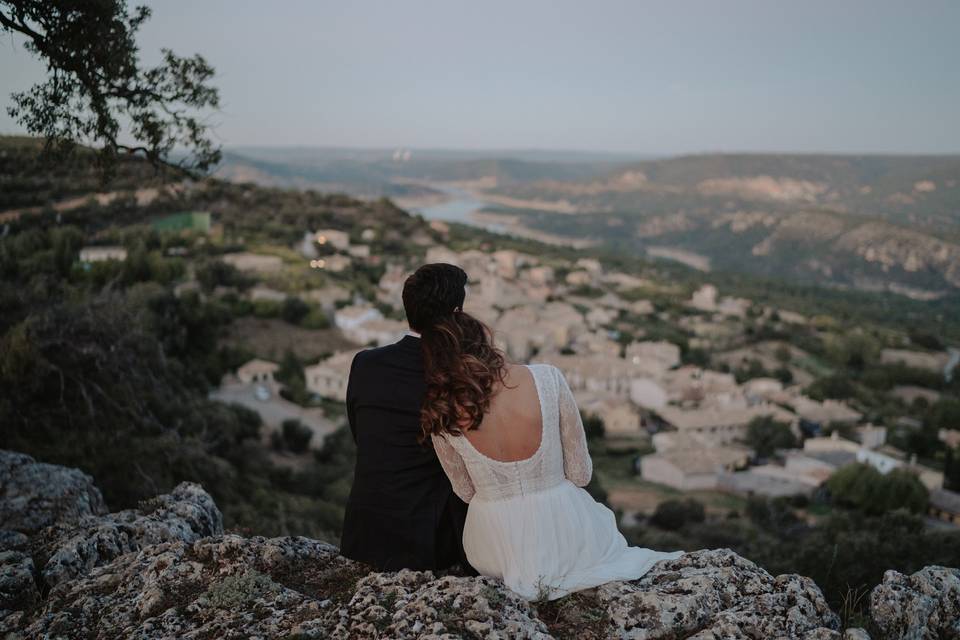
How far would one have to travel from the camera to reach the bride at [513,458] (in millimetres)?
2623

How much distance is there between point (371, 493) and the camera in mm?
2875

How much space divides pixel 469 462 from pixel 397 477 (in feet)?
1.09

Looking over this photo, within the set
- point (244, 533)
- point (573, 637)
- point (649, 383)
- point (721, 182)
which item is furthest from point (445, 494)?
point (721, 182)

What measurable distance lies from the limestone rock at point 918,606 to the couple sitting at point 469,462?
966 millimetres

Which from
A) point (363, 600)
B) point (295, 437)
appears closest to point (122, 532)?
point (363, 600)

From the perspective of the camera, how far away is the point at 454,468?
2.78m

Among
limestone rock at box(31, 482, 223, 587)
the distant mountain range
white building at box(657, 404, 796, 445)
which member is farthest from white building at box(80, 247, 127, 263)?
limestone rock at box(31, 482, 223, 587)

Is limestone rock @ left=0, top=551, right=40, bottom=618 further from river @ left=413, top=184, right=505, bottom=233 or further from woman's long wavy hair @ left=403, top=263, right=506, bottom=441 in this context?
river @ left=413, top=184, right=505, bottom=233

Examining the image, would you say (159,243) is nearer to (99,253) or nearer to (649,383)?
(99,253)

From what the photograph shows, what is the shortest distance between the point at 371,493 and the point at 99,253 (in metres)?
28.3

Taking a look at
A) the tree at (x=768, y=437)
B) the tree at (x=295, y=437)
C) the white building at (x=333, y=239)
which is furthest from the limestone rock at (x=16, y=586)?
the white building at (x=333, y=239)

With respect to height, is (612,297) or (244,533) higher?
(244,533)

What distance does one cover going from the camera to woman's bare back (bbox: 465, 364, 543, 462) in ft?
8.75

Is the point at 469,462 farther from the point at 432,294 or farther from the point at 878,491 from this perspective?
the point at 878,491
